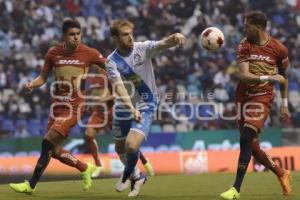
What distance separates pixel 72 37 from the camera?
1291cm

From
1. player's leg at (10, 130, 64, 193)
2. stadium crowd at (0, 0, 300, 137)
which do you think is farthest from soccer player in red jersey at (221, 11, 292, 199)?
stadium crowd at (0, 0, 300, 137)

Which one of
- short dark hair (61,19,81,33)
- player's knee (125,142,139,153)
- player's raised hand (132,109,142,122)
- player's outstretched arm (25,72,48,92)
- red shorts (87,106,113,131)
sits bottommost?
red shorts (87,106,113,131)

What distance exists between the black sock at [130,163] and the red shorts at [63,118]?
138cm

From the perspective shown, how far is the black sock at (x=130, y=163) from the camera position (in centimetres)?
1163

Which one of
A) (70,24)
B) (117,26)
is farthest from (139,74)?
(70,24)

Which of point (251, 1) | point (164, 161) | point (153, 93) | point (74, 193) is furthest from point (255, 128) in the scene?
point (251, 1)

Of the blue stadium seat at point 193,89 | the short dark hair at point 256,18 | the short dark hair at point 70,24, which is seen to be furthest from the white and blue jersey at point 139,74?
the blue stadium seat at point 193,89

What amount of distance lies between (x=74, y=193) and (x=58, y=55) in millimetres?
2347

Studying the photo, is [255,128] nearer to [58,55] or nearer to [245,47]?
[245,47]

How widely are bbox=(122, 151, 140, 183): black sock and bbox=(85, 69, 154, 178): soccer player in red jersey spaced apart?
5.07m

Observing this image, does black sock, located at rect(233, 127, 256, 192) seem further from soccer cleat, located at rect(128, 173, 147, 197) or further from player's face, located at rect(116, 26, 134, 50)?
player's face, located at rect(116, 26, 134, 50)

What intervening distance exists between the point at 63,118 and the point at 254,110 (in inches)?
130

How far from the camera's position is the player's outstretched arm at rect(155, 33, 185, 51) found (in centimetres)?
1066

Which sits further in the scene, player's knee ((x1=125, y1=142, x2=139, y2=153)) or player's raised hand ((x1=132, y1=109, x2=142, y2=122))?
player's knee ((x1=125, y1=142, x2=139, y2=153))
